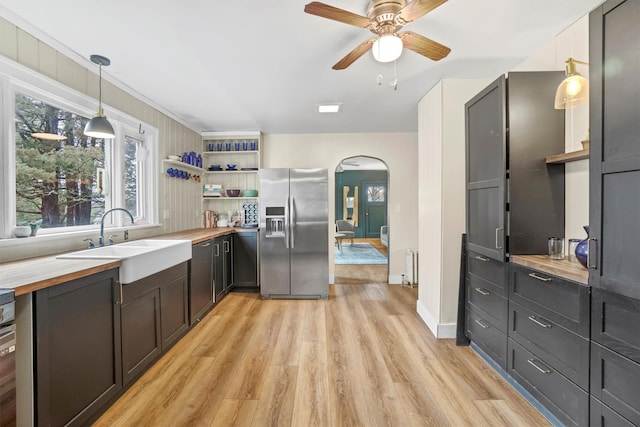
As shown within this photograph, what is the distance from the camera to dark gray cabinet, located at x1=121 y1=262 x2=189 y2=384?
6.30 ft

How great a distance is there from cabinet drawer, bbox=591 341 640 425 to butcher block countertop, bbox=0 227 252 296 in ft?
8.41

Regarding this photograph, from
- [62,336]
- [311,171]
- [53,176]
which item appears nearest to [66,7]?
[53,176]

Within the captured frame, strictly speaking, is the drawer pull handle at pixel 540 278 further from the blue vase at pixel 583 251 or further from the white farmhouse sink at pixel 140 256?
the white farmhouse sink at pixel 140 256

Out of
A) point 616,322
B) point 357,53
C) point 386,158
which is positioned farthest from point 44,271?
point 386,158

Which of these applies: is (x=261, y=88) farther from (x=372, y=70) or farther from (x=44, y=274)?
(x=44, y=274)

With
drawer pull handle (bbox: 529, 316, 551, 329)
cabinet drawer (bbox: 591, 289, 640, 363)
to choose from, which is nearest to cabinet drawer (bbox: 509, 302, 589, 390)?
drawer pull handle (bbox: 529, 316, 551, 329)

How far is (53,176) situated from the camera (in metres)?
2.21

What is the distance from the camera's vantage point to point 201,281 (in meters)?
3.13

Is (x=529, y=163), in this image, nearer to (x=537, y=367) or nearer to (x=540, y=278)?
(x=540, y=278)

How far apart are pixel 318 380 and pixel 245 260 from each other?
8.03 ft

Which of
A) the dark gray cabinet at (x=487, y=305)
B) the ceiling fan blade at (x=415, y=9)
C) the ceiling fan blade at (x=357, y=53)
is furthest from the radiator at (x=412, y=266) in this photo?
the ceiling fan blade at (x=415, y=9)

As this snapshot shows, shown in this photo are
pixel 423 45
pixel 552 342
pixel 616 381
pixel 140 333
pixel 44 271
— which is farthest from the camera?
pixel 140 333

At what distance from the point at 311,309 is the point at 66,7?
11.0ft

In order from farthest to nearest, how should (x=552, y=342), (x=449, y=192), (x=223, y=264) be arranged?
(x=223, y=264)
(x=449, y=192)
(x=552, y=342)
